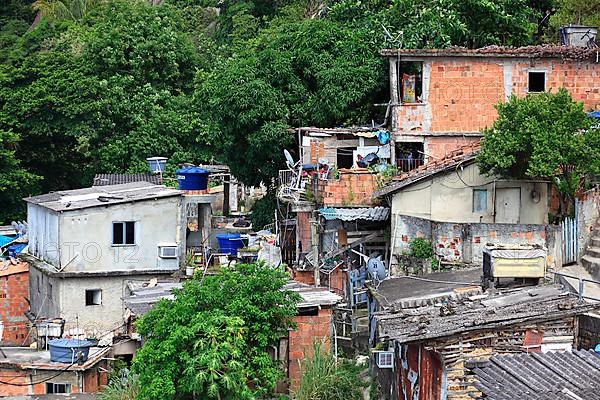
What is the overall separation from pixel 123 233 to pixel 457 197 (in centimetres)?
835

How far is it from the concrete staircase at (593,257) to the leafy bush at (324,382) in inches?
200

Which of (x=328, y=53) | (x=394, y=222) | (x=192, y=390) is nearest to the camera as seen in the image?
(x=192, y=390)

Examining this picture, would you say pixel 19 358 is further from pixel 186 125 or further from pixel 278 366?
pixel 186 125

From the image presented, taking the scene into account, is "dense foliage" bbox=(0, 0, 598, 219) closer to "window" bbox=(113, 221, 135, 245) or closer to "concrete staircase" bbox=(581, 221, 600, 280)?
"window" bbox=(113, 221, 135, 245)

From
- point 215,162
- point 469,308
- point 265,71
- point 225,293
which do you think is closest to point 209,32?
point 215,162

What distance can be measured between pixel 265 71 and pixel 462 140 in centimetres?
578

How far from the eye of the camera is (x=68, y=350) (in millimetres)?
25984

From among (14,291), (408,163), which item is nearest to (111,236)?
(14,291)

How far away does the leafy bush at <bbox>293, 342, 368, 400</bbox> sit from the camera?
20.8 m

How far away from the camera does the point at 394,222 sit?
2644 centimetres

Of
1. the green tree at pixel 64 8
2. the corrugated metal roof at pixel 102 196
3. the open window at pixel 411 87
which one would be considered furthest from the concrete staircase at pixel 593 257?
the green tree at pixel 64 8

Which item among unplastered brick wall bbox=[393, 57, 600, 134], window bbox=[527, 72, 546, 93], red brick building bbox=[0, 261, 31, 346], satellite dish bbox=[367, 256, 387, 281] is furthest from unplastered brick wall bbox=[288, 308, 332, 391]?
red brick building bbox=[0, 261, 31, 346]

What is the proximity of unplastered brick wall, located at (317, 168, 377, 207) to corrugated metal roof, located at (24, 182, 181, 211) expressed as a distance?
15.2ft

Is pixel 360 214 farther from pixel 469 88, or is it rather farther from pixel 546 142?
pixel 469 88
